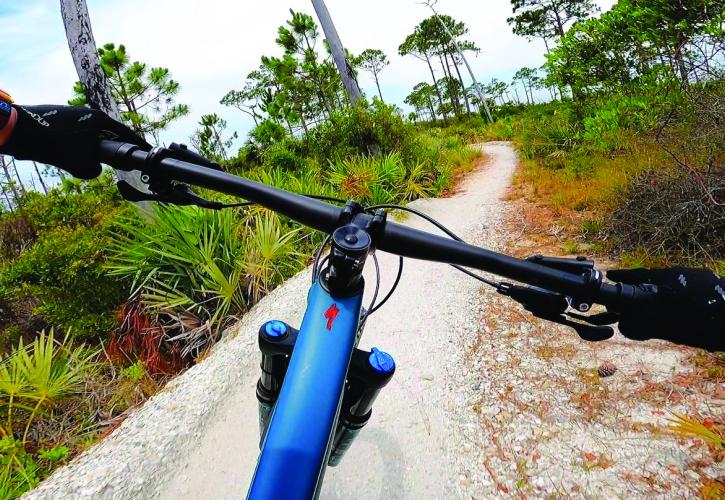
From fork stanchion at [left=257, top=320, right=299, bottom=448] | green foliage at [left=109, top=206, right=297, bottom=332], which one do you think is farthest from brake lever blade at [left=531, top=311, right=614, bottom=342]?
green foliage at [left=109, top=206, right=297, bottom=332]

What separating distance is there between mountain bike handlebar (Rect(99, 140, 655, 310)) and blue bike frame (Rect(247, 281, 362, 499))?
246 mm

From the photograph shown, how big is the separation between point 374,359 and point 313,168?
25.5 ft

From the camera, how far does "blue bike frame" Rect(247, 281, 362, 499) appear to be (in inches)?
25.2

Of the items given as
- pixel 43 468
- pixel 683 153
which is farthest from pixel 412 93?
pixel 43 468

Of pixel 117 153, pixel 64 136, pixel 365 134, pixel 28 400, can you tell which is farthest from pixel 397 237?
pixel 365 134

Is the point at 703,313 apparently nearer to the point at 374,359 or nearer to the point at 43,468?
the point at 374,359

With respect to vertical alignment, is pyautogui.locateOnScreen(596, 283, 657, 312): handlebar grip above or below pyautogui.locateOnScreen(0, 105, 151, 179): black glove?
below

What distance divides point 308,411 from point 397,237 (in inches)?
18.1

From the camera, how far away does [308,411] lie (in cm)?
68

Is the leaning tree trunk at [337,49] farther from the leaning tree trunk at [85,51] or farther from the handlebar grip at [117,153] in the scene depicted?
the handlebar grip at [117,153]

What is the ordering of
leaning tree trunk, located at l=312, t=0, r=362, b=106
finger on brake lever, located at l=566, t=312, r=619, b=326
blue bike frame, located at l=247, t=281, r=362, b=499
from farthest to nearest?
leaning tree trunk, located at l=312, t=0, r=362, b=106, finger on brake lever, located at l=566, t=312, r=619, b=326, blue bike frame, located at l=247, t=281, r=362, b=499

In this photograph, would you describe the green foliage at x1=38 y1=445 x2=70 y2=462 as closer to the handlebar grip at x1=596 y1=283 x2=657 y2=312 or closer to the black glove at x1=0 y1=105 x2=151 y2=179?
the black glove at x1=0 y1=105 x2=151 y2=179

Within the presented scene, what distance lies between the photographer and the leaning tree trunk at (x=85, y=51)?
19.8 ft

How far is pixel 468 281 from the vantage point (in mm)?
4242
